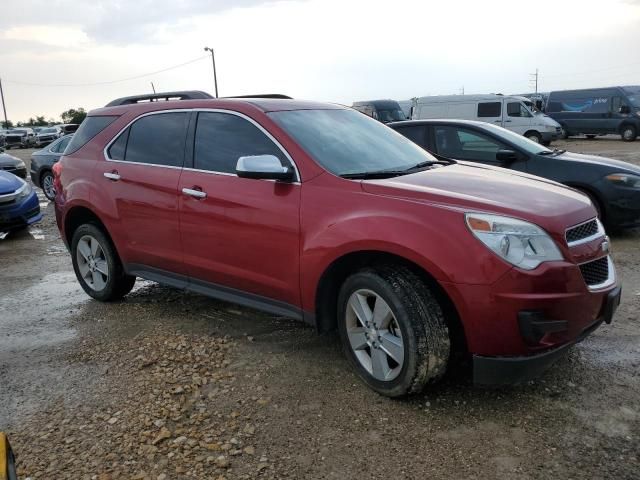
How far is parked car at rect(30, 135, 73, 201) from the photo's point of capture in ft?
42.7

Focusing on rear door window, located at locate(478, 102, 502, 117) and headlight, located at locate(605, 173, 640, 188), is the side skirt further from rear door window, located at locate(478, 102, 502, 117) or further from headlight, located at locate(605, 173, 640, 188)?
rear door window, located at locate(478, 102, 502, 117)

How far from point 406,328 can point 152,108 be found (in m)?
2.92

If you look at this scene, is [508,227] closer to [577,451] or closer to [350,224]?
[350,224]

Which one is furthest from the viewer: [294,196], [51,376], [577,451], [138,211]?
[138,211]

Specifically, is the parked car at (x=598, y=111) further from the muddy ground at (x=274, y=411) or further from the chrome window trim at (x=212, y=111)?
the chrome window trim at (x=212, y=111)

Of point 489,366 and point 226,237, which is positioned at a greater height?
point 226,237

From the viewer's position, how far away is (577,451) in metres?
2.70

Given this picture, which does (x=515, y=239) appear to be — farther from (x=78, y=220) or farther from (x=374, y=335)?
(x=78, y=220)

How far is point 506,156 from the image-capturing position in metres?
6.72

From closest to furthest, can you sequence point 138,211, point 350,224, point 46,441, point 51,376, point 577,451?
1. point 577,451
2. point 46,441
3. point 350,224
4. point 51,376
5. point 138,211

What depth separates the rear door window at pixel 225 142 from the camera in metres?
3.82

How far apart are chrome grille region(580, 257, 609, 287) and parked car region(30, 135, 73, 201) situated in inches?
488

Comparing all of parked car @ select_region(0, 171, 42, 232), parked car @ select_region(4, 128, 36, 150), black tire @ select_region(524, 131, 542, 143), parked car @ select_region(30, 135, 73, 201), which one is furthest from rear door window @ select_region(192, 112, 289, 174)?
parked car @ select_region(4, 128, 36, 150)

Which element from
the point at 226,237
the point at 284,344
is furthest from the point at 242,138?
the point at 284,344
